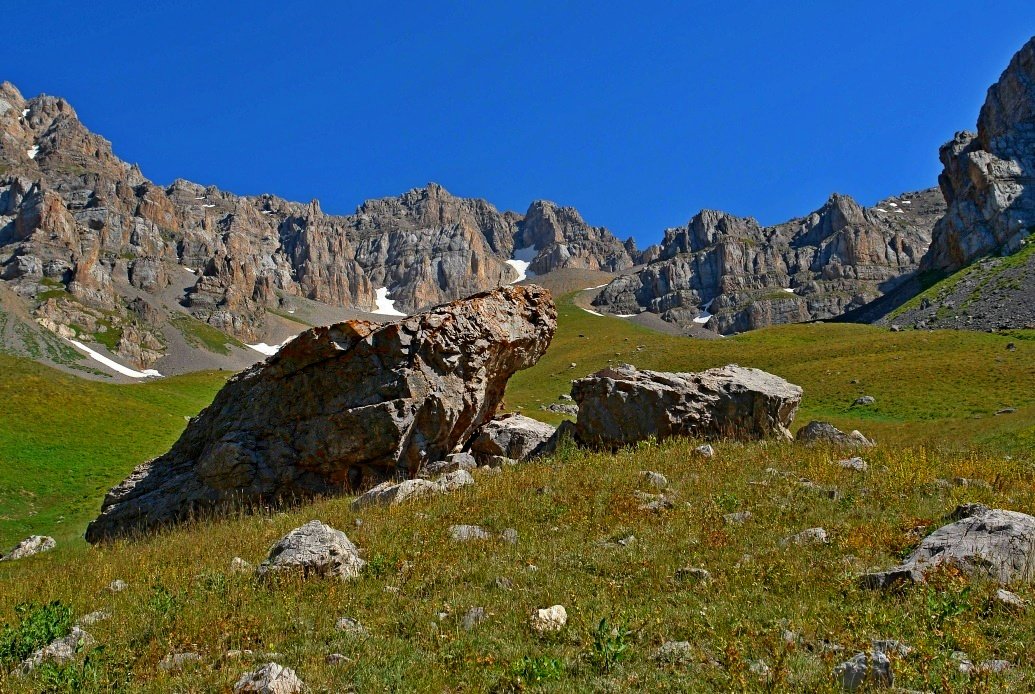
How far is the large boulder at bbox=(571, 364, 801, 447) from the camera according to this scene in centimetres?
1966

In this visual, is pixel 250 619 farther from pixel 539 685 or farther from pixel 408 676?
pixel 539 685

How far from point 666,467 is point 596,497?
3173 mm

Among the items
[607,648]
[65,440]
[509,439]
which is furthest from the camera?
[65,440]

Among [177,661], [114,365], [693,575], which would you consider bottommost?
[693,575]

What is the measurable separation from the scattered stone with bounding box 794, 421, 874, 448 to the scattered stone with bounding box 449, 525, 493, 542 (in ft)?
33.4

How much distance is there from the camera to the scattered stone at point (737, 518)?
1022 centimetres

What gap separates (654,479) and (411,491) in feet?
17.4

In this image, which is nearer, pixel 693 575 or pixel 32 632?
pixel 32 632

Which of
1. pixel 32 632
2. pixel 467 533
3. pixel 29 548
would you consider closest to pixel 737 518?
pixel 467 533

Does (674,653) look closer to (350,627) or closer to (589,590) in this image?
(589,590)

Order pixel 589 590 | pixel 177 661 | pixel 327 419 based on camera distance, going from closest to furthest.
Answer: pixel 177 661 → pixel 589 590 → pixel 327 419

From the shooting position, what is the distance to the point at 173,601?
327 inches

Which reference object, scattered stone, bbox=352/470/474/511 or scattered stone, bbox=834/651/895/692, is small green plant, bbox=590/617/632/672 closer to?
scattered stone, bbox=834/651/895/692

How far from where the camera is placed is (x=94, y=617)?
27.3ft
